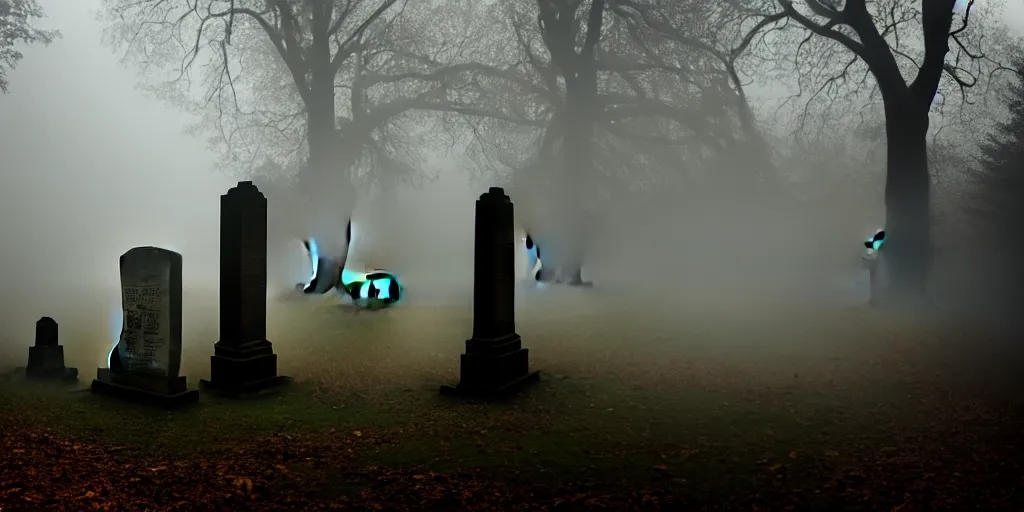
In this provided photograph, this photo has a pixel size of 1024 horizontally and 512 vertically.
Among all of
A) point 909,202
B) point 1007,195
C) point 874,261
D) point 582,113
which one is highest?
point 582,113

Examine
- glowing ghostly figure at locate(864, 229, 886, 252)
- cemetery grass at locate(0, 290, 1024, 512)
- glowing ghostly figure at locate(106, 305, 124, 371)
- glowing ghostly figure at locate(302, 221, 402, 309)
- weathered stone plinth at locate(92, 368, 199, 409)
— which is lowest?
cemetery grass at locate(0, 290, 1024, 512)

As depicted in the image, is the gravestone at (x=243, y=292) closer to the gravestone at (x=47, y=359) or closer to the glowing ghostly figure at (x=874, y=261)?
the gravestone at (x=47, y=359)

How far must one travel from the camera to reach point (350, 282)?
59.4 feet

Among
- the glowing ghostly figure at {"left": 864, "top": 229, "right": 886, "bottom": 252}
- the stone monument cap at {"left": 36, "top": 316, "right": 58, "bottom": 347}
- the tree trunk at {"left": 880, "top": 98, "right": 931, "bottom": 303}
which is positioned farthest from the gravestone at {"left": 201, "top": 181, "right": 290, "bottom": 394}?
the glowing ghostly figure at {"left": 864, "top": 229, "right": 886, "bottom": 252}

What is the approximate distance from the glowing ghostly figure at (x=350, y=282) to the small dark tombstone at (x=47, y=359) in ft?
26.2

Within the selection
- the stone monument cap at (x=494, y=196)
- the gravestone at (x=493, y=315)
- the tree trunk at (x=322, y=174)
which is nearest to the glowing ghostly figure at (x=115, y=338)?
the gravestone at (x=493, y=315)

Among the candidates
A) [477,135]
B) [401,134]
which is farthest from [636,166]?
[401,134]

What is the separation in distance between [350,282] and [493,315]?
9.83 metres

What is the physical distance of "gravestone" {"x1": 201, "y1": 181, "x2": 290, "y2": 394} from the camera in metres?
9.00

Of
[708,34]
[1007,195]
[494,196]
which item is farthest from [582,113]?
[494,196]

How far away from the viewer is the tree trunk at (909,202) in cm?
1627

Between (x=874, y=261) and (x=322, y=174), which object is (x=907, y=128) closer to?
(x=874, y=261)

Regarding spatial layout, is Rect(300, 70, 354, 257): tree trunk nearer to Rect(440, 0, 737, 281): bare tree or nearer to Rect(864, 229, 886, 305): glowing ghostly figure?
Rect(440, 0, 737, 281): bare tree

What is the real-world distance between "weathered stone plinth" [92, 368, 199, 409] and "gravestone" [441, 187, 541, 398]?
9.63ft
